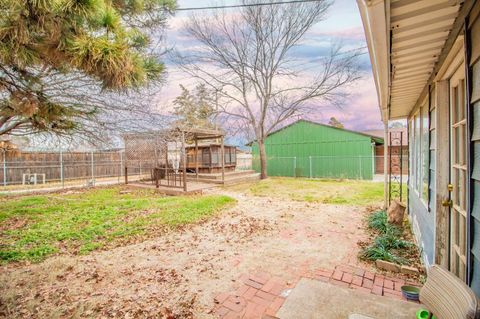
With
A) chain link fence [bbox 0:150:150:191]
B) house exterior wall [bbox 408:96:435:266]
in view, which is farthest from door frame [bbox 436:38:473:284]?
chain link fence [bbox 0:150:150:191]

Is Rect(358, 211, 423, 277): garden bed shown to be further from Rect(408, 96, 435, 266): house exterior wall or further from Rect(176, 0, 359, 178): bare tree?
Rect(176, 0, 359, 178): bare tree

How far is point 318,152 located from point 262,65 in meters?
7.01

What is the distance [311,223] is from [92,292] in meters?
4.42

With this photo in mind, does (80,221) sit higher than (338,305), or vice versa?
(338,305)

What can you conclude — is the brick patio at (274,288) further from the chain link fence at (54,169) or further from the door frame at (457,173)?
the chain link fence at (54,169)

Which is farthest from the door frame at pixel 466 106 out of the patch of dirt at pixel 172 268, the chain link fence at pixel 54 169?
the chain link fence at pixel 54 169

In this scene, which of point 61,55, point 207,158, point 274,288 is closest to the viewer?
point 61,55

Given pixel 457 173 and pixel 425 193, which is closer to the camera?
pixel 457 173

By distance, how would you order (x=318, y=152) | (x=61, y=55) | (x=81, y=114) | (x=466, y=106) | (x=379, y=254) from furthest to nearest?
1. (x=318, y=152)
2. (x=81, y=114)
3. (x=379, y=254)
4. (x=61, y=55)
5. (x=466, y=106)

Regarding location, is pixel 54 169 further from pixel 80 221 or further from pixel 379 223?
pixel 379 223

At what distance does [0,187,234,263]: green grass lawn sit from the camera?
4.50m

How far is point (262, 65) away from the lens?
15664mm

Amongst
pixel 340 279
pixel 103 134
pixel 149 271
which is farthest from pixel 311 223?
pixel 103 134

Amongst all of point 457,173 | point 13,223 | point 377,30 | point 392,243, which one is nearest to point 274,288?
point 457,173
